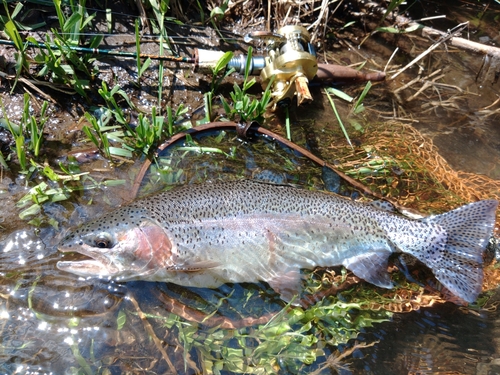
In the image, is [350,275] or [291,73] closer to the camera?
[350,275]

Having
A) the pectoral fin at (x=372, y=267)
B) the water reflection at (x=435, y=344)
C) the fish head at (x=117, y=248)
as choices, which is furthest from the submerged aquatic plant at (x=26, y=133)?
the water reflection at (x=435, y=344)

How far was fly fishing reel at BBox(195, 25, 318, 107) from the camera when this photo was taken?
Answer: 13.8ft

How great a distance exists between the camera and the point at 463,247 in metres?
3.54

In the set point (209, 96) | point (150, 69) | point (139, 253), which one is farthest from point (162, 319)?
point (150, 69)

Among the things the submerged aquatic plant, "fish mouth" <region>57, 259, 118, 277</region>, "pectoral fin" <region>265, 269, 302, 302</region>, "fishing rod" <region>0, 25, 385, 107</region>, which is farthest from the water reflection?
the submerged aquatic plant

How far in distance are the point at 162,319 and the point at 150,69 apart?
2.78 meters

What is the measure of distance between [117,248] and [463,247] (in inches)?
107

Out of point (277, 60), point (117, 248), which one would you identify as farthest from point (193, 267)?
point (277, 60)

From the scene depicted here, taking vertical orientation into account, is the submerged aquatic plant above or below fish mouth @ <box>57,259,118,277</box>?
above

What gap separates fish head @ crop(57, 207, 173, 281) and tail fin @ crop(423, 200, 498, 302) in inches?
86.8

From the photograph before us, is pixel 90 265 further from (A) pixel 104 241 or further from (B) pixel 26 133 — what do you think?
(B) pixel 26 133

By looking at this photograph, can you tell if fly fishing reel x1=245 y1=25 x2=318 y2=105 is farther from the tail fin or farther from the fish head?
the fish head

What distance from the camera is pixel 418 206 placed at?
4.21 meters

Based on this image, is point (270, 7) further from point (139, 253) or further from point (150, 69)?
point (139, 253)
